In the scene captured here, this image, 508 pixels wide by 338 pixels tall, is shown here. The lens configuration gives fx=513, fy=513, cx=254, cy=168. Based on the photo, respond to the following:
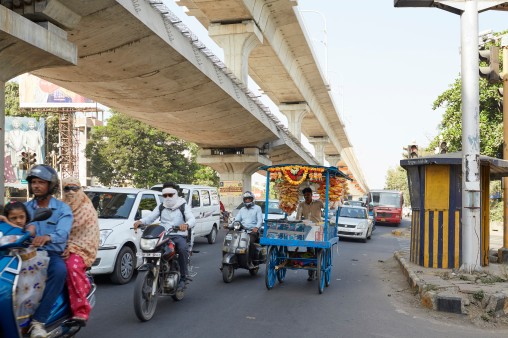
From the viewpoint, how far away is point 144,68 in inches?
679

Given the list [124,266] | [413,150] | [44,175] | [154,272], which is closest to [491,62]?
[413,150]

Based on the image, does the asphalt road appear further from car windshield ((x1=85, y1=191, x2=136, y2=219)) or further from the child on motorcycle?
the child on motorcycle

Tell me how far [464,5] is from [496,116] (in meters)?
23.0

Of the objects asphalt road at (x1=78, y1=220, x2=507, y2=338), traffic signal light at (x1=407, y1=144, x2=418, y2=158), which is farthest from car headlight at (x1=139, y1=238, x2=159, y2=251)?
traffic signal light at (x1=407, y1=144, x2=418, y2=158)

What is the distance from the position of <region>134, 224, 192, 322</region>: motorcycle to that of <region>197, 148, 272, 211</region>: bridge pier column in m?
28.2

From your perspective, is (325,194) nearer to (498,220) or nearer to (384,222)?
(498,220)

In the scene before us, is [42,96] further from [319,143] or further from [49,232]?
[49,232]

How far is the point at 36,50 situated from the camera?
10812mm

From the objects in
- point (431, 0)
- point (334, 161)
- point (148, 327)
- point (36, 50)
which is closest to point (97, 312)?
point (148, 327)

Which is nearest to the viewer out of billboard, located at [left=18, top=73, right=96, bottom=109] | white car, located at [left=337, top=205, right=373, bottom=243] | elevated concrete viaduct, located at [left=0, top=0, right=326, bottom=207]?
elevated concrete viaduct, located at [left=0, top=0, right=326, bottom=207]

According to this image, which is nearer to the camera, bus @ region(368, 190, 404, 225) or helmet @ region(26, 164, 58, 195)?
helmet @ region(26, 164, 58, 195)

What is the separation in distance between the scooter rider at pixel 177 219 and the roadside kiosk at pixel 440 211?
5.79 m

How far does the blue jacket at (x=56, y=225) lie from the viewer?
14.7 feet

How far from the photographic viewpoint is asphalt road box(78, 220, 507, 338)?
632cm
